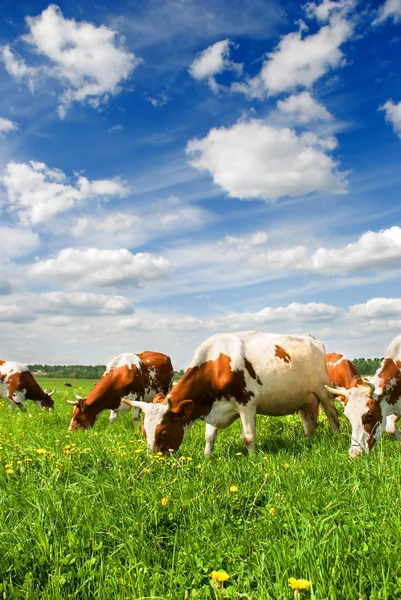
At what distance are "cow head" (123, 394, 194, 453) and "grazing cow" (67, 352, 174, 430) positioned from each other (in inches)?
→ 219

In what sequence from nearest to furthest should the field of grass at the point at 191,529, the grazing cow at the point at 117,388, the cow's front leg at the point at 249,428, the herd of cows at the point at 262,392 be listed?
the field of grass at the point at 191,529 → the herd of cows at the point at 262,392 → the cow's front leg at the point at 249,428 → the grazing cow at the point at 117,388

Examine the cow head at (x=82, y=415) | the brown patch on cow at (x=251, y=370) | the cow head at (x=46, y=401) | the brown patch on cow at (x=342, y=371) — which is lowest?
the cow head at (x=46, y=401)

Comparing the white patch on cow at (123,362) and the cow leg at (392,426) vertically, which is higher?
the white patch on cow at (123,362)

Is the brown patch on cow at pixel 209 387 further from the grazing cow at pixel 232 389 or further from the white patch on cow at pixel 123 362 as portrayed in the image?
the white patch on cow at pixel 123 362

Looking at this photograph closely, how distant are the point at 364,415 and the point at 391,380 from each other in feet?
5.31

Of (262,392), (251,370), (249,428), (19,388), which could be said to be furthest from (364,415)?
(19,388)

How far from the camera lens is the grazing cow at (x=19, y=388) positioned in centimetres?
2327

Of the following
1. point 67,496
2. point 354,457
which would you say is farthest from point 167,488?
point 354,457

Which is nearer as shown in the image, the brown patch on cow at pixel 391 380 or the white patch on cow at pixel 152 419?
the white patch on cow at pixel 152 419

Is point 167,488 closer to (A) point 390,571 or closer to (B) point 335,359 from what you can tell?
(A) point 390,571

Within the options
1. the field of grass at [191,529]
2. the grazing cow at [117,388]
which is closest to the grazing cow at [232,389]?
the field of grass at [191,529]

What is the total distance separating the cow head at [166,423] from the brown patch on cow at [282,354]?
2.35 m

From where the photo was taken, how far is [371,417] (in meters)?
9.10

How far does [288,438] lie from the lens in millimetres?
10727
